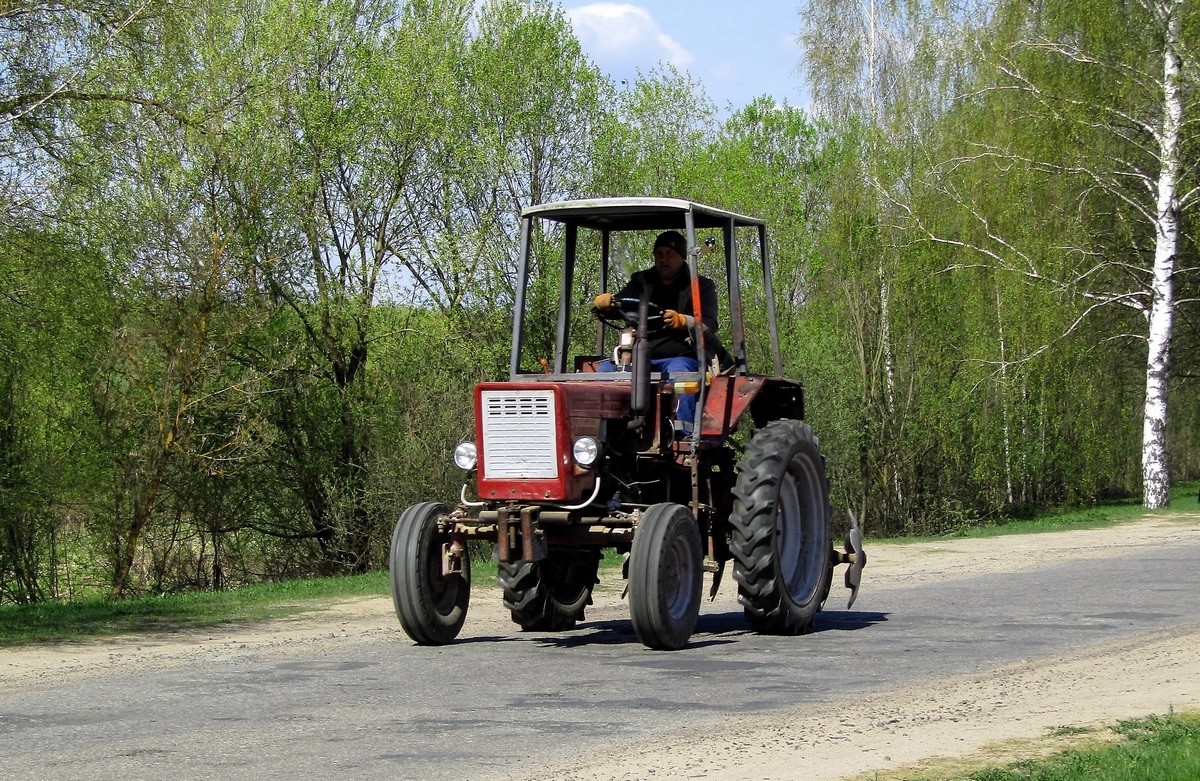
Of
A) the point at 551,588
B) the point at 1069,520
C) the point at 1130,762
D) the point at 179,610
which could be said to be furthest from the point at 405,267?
the point at 1130,762

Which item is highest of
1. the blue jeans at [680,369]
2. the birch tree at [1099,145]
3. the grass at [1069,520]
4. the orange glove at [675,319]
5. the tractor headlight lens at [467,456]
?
the birch tree at [1099,145]

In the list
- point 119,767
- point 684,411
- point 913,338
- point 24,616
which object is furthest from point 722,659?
point 913,338

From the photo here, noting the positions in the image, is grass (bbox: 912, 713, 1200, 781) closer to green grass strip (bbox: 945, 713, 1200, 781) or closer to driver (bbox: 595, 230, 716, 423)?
green grass strip (bbox: 945, 713, 1200, 781)

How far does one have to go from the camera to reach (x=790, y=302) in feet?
120

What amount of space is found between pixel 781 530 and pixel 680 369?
4.81ft

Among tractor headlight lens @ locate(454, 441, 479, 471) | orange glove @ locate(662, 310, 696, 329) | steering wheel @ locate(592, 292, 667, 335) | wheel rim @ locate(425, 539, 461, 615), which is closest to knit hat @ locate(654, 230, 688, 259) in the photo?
steering wheel @ locate(592, 292, 667, 335)

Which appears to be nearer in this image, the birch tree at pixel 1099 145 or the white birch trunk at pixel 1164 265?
the white birch trunk at pixel 1164 265

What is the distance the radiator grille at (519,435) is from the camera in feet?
34.9

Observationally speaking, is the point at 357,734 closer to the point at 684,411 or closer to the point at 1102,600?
the point at 684,411

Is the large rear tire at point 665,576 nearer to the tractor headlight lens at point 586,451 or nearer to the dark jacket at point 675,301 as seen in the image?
the tractor headlight lens at point 586,451

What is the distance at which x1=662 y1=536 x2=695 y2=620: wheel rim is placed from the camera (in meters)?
10.4

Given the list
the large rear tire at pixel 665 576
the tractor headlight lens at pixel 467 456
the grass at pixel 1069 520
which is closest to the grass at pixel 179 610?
the tractor headlight lens at pixel 467 456

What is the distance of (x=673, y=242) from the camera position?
38.1ft

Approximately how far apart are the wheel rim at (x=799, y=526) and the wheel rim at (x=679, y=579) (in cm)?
145
